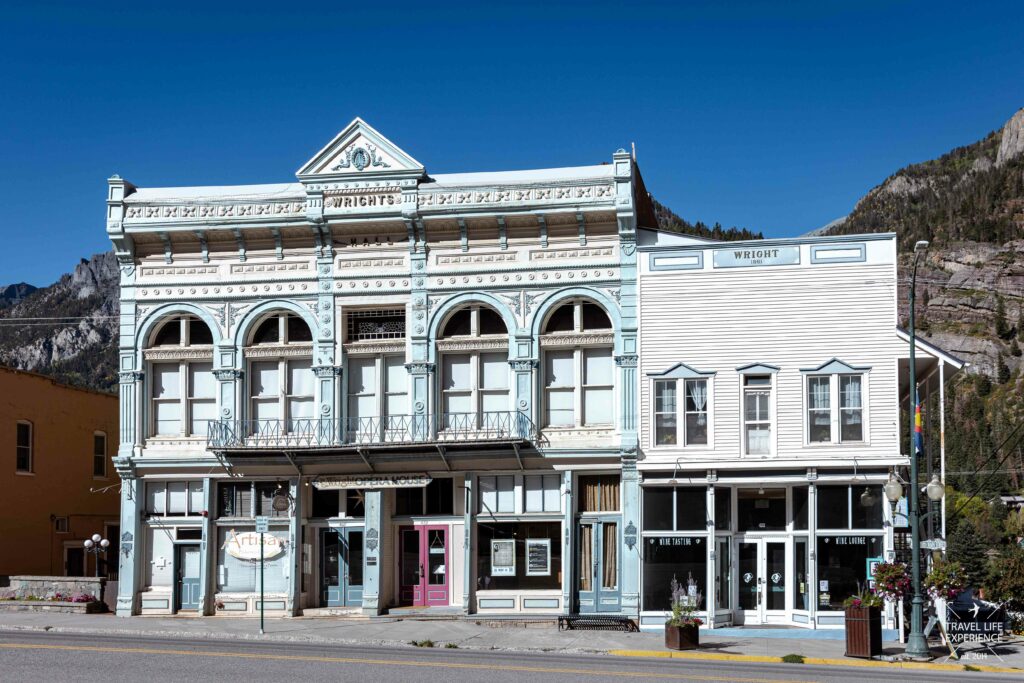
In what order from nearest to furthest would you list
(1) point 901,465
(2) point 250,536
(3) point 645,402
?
(1) point 901,465 < (3) point 645,402 < (2) point 250,536

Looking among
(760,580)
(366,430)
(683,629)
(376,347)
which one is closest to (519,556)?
(366,430)

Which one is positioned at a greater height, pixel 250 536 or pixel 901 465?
pixel 901 465

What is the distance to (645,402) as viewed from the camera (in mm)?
28859

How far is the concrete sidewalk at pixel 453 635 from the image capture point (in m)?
23.6

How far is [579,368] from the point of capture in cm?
2975

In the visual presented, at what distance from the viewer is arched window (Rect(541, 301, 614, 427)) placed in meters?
29.7

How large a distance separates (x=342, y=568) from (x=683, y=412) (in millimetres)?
9471

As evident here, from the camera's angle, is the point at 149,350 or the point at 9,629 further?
the point at 149,350

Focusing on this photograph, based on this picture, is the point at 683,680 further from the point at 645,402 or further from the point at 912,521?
the point at 645,402

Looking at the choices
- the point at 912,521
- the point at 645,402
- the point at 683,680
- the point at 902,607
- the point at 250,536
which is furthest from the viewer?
the point at 250,536

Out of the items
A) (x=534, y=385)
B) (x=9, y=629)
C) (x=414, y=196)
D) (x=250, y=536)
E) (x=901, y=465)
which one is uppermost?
(x=414, y=196)

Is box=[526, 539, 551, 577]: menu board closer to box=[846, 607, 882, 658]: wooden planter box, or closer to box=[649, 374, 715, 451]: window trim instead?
box=[649, 374, 715, 451]: window trim

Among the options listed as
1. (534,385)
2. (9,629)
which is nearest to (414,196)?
(534,385)

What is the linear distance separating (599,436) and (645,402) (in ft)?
4.83
